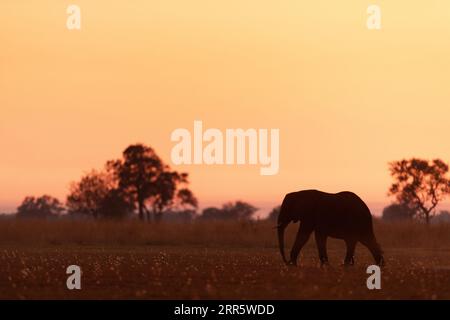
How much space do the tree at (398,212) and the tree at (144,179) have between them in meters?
20.1

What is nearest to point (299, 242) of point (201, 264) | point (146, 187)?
point (201, 264)

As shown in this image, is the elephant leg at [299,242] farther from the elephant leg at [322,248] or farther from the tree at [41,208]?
the tree at [41,208]

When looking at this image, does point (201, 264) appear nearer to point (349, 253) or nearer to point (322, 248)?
point (322, 248)

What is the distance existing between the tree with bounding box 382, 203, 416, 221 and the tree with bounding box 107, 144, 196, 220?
20109 millimetres

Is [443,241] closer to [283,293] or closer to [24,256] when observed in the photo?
[24,256]

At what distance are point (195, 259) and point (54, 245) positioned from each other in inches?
558

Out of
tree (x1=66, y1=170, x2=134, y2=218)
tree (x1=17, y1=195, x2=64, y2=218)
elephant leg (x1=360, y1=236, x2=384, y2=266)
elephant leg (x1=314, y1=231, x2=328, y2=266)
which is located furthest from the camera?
tree (x1=17, y1=195, x2=64, y2=218)

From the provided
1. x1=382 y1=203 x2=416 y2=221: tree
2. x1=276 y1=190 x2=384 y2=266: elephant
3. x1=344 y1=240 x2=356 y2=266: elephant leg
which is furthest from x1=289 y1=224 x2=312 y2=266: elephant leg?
x1=382 y1=203 x2=416 y2=221: tree

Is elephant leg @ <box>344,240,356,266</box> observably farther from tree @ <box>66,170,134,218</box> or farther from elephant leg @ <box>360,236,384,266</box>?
tree @ <box>66,170,134,218</box>

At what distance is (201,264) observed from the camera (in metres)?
32.1

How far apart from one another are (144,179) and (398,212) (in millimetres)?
49535

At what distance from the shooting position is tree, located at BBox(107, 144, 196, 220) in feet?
314

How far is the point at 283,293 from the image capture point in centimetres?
2225
